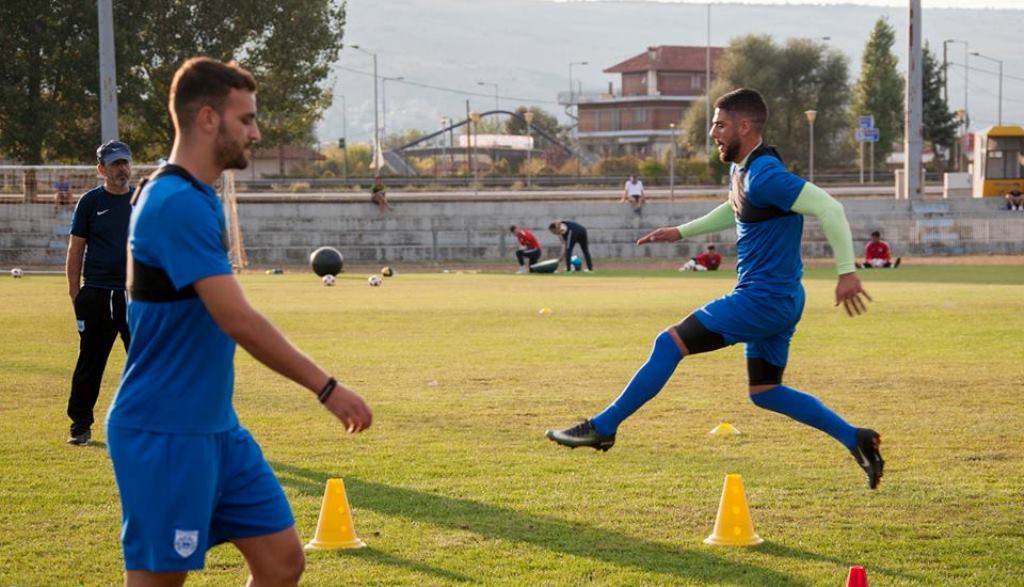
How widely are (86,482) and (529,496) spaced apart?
114 inches

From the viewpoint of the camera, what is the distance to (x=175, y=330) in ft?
14.1

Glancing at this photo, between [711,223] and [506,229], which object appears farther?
[506,229]

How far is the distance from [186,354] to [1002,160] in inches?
2122

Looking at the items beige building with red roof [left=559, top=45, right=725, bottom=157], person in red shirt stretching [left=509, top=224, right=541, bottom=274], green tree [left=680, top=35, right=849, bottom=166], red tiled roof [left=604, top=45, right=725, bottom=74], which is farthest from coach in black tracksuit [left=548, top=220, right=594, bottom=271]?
red tiled roof [left=604, top=45, right=725, bottom=74]

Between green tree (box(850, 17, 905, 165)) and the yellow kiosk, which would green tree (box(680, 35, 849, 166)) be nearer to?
green tree (box(850, 17, 905, 165))

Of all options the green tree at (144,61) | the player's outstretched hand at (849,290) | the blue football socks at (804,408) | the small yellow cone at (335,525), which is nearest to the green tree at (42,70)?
the green tree at (144,61)

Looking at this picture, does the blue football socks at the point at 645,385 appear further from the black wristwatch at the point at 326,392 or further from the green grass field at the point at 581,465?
the black wristwatch at the point at 326,392

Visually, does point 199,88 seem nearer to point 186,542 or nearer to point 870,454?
point 186,542

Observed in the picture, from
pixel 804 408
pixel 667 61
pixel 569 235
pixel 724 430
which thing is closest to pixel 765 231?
pixel 804 408

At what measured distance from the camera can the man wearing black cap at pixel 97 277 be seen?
10.5 metres

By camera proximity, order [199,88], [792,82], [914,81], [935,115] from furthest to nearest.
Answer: [792,82], [935,115], [914,81], [199,88]

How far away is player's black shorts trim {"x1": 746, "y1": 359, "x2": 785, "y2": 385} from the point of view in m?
7.90

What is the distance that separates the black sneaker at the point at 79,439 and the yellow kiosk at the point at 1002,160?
158 feet

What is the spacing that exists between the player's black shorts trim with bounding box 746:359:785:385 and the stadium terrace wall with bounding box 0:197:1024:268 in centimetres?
3691
